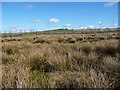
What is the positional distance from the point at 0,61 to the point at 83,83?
3.73 m

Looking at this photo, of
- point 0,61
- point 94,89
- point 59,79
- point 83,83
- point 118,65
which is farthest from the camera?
point 0,61

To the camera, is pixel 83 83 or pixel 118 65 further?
pixel 118 65

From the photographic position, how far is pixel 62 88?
112 inches

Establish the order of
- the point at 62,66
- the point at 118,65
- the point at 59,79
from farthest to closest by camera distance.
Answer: the point at 62,66 < the point at 118,65 < the point at 59,79

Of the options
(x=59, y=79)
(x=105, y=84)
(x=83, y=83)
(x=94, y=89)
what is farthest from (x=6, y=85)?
(x=105, y=84)

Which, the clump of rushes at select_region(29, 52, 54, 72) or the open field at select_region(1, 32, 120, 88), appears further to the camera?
the clump of rushes at select_region(29, 52, 54, 72)

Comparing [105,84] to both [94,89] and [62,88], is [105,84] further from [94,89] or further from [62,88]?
[62,88]

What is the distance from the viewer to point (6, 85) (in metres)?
2.91

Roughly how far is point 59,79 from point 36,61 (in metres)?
1.92

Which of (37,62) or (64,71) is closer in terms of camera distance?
(64,71)

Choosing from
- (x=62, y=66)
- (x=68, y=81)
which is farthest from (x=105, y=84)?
(x=62, y=66)

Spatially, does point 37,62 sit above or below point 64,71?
above

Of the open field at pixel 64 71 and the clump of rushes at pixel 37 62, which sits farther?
the clump of rushes at pixel 37 62

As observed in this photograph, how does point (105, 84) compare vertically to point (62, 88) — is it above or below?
above
